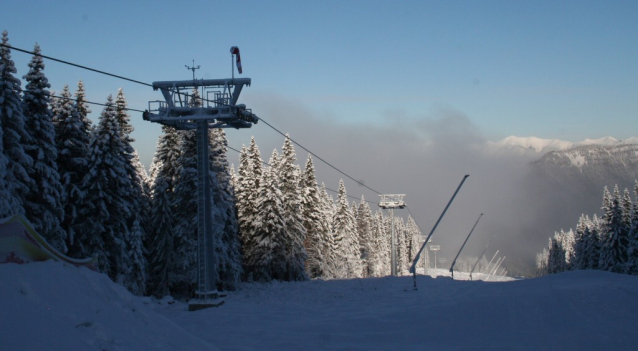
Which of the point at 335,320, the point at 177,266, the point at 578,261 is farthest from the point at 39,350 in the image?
the point at 578,261

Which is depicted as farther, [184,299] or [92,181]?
[184,299]

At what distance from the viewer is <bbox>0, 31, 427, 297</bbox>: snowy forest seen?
26.1 metres

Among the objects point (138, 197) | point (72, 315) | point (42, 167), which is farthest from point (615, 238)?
point (72, 315)

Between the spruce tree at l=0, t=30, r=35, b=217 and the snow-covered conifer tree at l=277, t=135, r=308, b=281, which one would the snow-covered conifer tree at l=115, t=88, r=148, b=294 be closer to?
the spruce tree at l=0, t=30, r=35, b=217

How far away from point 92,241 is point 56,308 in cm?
2329

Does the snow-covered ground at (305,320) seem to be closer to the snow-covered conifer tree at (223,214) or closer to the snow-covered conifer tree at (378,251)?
the snow-covered conifer tree at (223,214)

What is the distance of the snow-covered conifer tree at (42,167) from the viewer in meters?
26.2

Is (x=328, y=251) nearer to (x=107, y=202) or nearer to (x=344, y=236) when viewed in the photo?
(x=344, y=236)

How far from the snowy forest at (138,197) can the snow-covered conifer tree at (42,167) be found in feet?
0.18

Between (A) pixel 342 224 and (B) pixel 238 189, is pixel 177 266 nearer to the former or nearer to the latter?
(B) pixel 238 189

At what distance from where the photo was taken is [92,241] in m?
29.8

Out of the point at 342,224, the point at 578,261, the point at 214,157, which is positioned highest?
the point at 214,157

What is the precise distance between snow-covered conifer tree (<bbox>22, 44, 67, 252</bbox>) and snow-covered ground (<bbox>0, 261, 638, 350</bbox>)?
780 centimetres

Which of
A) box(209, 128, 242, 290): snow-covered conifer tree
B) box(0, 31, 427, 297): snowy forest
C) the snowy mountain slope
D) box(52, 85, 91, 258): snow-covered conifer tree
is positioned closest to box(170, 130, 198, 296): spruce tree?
box(0, 31, 427, 297): snowy forest
